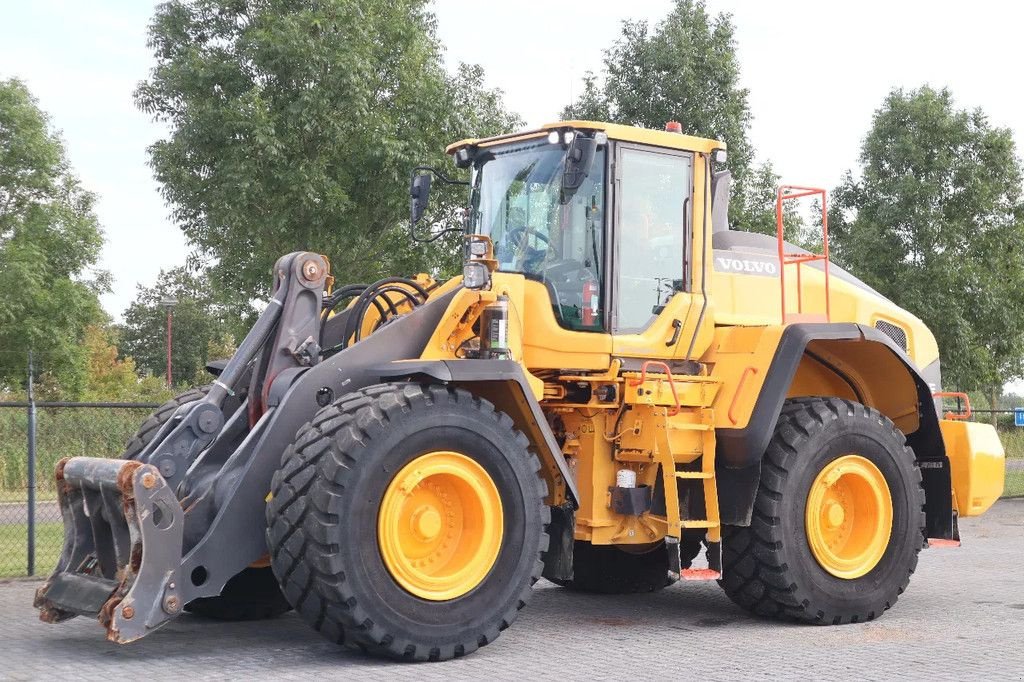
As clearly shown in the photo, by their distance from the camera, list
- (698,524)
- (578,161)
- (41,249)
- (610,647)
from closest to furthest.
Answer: (610,647)
(578,161)
(698,524)
(41,249)

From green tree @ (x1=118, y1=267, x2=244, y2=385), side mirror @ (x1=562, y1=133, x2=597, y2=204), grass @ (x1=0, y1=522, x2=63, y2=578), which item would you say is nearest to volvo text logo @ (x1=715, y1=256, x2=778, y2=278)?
side mirror @ (x1=562, y1=133, x2=597, y2=204)

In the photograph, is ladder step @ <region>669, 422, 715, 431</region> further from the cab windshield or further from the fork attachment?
the fork attachment

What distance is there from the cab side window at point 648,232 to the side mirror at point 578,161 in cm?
52

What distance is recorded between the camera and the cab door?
8.92 meters

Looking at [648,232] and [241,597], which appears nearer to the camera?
[241,597]

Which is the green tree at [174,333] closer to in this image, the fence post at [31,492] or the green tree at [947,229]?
the green tree at [947,229]

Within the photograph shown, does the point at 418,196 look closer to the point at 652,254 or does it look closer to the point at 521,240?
the point at 521,240

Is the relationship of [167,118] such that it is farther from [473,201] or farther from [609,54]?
[473,201]

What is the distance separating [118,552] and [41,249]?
45960mm

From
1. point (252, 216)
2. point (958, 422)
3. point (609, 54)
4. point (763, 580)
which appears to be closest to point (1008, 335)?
point (609, 54)

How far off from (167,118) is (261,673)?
1752cm

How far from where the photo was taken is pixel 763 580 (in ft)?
29.1

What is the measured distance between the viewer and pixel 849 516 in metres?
9.48

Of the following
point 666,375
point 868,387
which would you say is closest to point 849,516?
point 868,387
